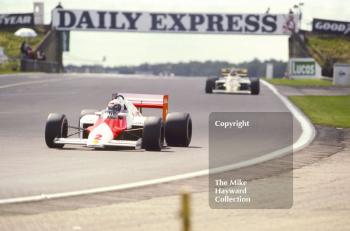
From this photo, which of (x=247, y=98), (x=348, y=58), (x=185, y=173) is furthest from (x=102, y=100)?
(x=348, y=58)

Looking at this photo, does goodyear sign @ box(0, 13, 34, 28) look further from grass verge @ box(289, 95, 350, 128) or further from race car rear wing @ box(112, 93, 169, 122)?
race car rear wing @ box(112, 93, 169, 122)

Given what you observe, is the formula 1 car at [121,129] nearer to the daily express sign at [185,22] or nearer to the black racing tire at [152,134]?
the black racing tire at [152,134]

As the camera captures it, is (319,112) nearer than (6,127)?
No

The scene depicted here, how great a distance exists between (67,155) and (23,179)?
2910 mm

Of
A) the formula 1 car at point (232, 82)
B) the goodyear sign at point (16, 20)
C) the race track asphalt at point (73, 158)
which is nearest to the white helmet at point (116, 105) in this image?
the race track asphalt at point (73, 158)

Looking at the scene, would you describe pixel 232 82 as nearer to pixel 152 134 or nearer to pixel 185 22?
pixel 152 134

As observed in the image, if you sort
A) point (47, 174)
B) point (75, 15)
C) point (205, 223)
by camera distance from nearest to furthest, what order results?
point (205, 223) → point (47, 174) → point (75, 15)

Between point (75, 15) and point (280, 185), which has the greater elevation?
point (75, 15)

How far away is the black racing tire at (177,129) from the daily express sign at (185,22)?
67.0 m

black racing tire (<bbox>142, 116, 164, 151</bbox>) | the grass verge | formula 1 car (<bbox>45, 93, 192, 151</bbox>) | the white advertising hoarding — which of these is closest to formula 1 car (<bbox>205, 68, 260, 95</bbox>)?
the grass verge

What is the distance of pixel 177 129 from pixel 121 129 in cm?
105

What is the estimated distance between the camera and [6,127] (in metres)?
20.1

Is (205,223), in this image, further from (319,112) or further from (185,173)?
(319,112)

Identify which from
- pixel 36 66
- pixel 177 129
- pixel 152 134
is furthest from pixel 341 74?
pixel 152 134
